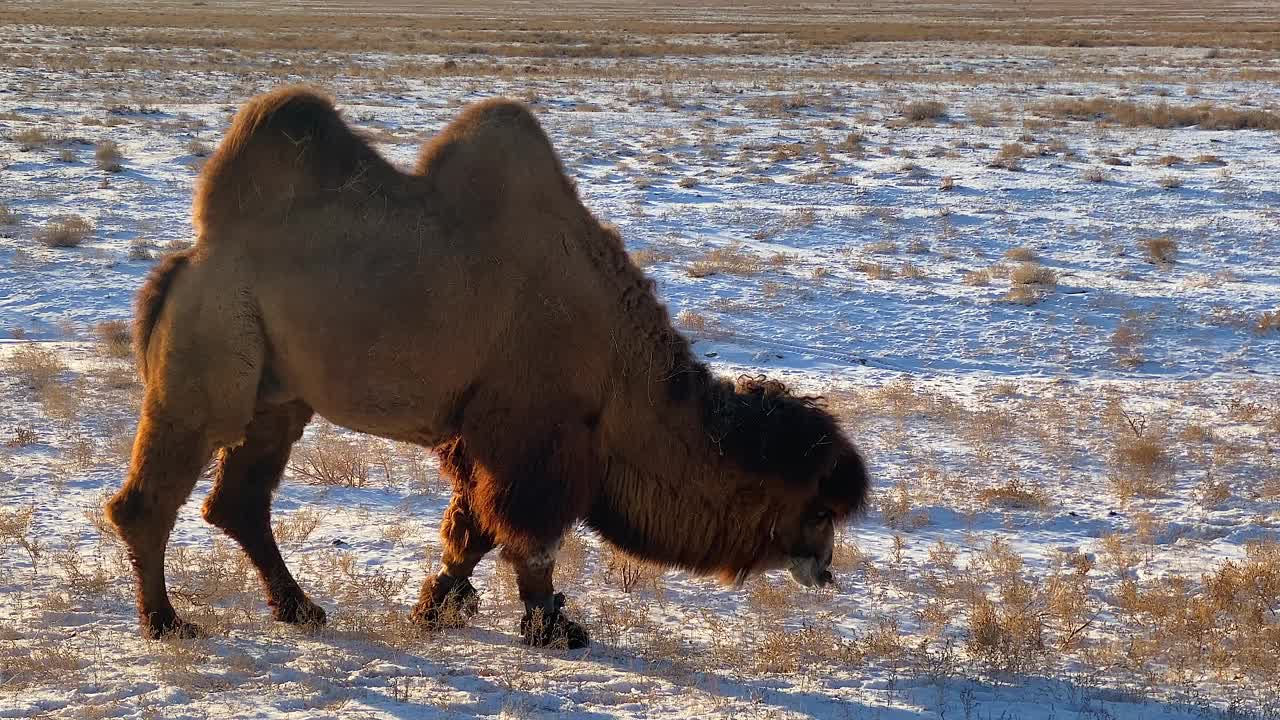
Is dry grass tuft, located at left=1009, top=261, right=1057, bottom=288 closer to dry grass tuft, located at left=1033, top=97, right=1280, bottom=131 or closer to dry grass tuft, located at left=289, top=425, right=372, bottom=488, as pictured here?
dry grass tuft, located at left=289, top=425, right=372, bottom=488

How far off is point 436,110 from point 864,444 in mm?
20870

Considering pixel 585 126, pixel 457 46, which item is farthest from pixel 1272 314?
pixel 457 46

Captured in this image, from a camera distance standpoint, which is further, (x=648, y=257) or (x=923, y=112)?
(x=923, y=112)

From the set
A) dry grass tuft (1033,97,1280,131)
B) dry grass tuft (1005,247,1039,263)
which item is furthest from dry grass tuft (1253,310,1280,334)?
dry grass tuft (1033,97,1280,131)

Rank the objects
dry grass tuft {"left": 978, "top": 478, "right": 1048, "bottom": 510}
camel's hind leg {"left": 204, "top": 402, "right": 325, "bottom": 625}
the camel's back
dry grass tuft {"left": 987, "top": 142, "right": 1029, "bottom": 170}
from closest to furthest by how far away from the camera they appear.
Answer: the camel's back
camel's hind leg {"left": 204, "top": 402, "right": 325, "bottom": 625}
dry grass tuft {"left": 978, "top": 478, "right": 1048, "bottom": 510}
dry grass tuft {"left": 987, "top": 142, "right": 1029, "bottom": 170}

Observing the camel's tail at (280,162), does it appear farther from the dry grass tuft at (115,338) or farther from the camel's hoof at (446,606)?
the dry grass tuft at (115,338)

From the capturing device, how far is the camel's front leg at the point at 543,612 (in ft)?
19.2

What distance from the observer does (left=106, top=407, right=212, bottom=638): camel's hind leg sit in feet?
18.6

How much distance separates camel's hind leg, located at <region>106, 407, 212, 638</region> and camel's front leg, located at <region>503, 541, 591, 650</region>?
1545 millimetres

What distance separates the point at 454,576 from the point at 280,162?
224 centimetres

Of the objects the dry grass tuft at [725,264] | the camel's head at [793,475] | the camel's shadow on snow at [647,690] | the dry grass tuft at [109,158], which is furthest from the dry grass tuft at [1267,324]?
the dry grass tuft at [109,158]

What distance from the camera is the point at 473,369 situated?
5738mm

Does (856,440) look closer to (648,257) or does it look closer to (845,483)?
(845,483)

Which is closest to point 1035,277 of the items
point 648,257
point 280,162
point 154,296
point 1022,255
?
point 1022,255
